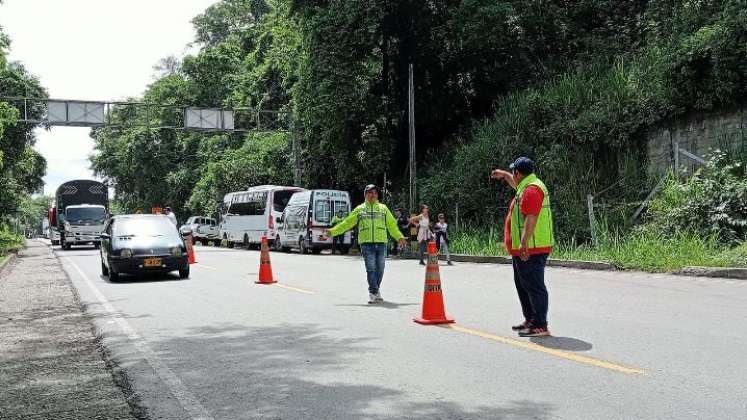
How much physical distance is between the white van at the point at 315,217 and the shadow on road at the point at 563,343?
22335 mm

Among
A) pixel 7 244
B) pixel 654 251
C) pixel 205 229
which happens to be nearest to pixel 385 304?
pixel 654 251

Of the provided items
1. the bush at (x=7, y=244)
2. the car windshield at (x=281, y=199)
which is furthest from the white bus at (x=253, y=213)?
the bush at (x=7, y=244)

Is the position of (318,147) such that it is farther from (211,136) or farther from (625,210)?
(211,136)

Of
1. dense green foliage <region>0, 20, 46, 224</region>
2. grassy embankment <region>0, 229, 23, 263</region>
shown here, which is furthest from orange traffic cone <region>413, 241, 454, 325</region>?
dense green foliage <region>0, 20, 46, 224</region>

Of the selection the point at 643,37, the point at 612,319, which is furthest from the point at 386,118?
the point at 612,319

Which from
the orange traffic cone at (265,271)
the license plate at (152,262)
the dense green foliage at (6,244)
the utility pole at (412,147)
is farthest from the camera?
the dense green foliage at (6,244)

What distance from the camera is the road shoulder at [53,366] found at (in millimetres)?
5375

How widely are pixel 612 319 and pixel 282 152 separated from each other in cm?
3707

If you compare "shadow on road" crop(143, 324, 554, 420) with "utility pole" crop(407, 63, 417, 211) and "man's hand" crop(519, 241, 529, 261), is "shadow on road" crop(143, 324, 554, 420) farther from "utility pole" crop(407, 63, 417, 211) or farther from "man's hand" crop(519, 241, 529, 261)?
"utility pole" crop(407, 63, 417, 211)

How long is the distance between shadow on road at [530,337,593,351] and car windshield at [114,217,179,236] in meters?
11.4

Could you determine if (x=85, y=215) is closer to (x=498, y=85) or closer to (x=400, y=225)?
(x=400, y=225)

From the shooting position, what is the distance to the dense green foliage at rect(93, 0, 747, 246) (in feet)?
69.7

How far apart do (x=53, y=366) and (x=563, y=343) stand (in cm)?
490

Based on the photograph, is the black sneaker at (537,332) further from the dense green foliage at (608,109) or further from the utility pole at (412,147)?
the utility pole at (412,147)
